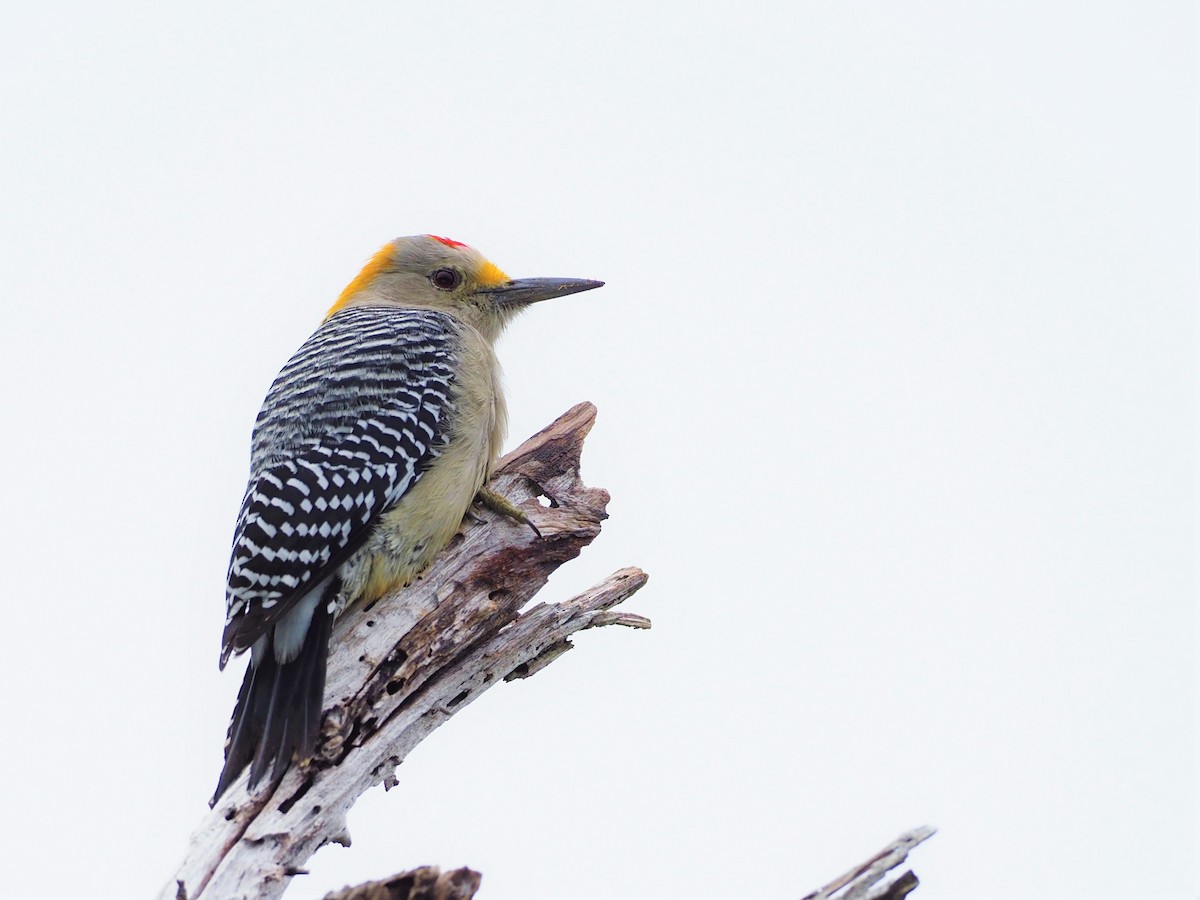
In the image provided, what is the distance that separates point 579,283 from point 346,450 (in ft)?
6.98

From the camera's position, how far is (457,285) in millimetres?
7473

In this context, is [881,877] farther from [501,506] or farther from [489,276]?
[489,276]

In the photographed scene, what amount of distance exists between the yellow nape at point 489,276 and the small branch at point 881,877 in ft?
14.3

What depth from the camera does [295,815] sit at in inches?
195

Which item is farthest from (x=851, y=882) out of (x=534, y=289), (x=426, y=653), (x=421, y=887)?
(x=534, y=289)

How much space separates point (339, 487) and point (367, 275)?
2.25 m

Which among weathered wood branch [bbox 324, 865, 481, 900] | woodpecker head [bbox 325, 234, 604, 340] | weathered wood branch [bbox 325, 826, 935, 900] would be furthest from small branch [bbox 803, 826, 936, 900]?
woodpecker head [bbox 325, 234, 604, 340]

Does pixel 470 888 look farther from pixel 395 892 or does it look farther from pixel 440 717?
pixel 440 717

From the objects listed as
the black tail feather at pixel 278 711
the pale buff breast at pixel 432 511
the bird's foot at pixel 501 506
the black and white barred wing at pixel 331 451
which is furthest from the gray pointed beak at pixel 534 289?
the black tail feather at pixel 278 711

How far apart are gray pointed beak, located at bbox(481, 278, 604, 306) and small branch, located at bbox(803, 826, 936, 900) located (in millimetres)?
4239

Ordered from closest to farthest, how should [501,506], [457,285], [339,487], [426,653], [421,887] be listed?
[421,887]
[426,653]
[339,487]
[501,506]
[457,285]

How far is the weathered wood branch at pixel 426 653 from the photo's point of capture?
4.85 metres

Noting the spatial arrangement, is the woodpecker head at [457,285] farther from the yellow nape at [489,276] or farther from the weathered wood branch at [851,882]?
the weathered wood branch at [851,882]

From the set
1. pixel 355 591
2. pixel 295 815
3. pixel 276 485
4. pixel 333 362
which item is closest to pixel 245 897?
pixel 295 815
